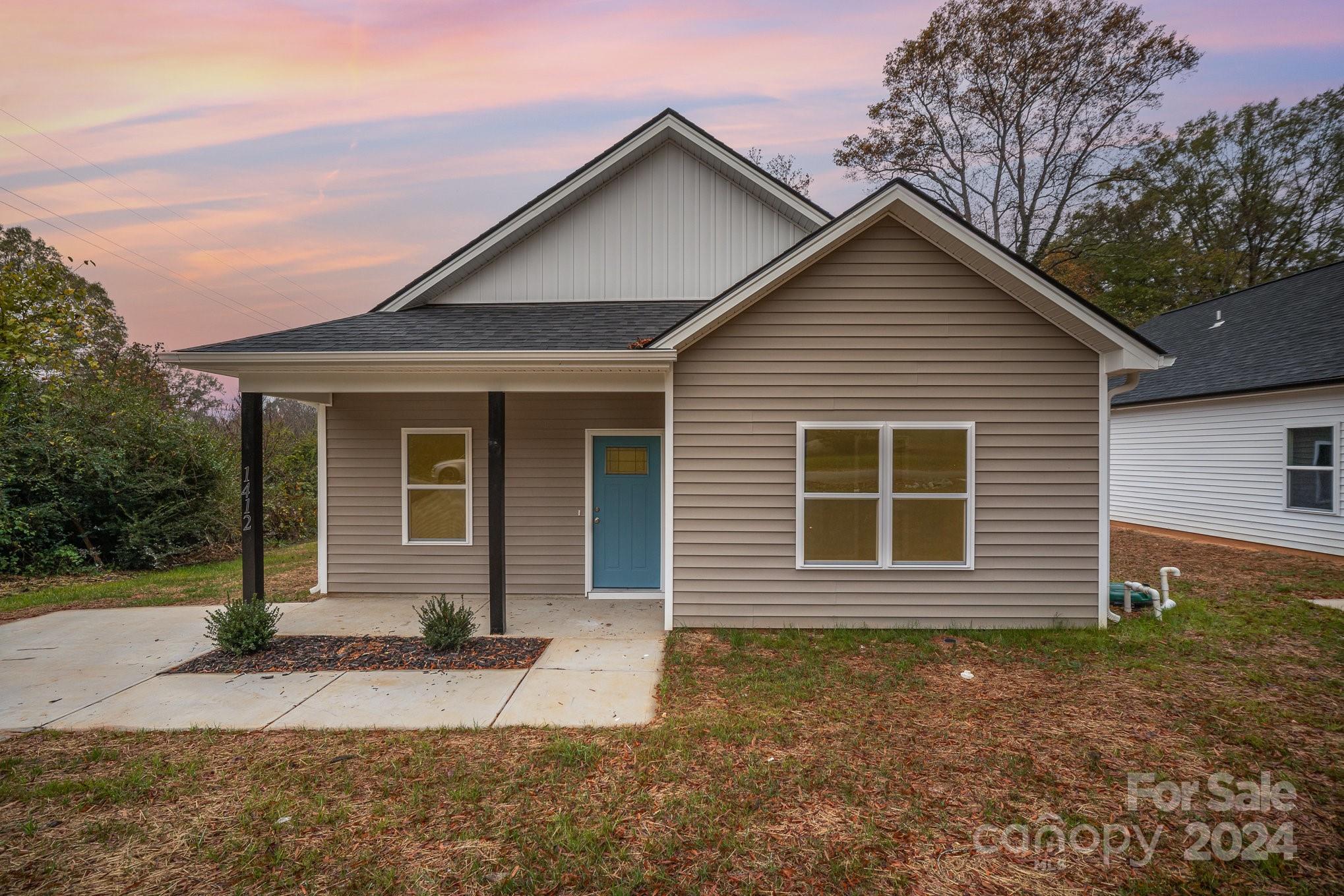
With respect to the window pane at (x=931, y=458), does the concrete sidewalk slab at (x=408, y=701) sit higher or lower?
lower

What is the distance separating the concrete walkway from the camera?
13.8 ft

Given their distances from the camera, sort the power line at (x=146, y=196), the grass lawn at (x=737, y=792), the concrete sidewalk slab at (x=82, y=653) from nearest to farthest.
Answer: the grass lawn at (x=737, y=792), the concrete sidewalk slab at (x=82, y=653), the power line at (x=146, y=196)

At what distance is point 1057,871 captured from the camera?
105 inches

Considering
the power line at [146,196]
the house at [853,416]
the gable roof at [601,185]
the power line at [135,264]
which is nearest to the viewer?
the house at [853,416]

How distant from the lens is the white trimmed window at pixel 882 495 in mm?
6105

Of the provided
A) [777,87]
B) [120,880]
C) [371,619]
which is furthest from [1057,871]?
[777,87]

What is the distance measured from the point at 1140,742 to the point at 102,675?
8504mm

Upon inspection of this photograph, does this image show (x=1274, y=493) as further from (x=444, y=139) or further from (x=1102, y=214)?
(x=444, y=139)

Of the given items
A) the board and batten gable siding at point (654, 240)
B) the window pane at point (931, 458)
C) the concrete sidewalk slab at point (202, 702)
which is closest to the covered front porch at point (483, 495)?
the board and batten gable siding at point (654, 240)

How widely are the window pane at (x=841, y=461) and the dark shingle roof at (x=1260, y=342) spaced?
9.36 meters

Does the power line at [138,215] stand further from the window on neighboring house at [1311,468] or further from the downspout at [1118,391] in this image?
the window on neighboring house at [1311,468]

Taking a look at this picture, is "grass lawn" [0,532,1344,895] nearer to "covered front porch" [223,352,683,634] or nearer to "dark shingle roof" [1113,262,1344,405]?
"covered front porch" [223,352,683,634]

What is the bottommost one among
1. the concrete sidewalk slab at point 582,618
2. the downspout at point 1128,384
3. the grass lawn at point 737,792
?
the concrete sidewalk slab at point 582,618

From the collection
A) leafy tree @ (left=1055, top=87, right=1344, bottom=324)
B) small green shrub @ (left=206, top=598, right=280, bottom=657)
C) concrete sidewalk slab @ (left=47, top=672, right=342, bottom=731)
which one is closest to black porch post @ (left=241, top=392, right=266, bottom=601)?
small green shrub @ (left=206, top=598, right=280, bottom=657)
